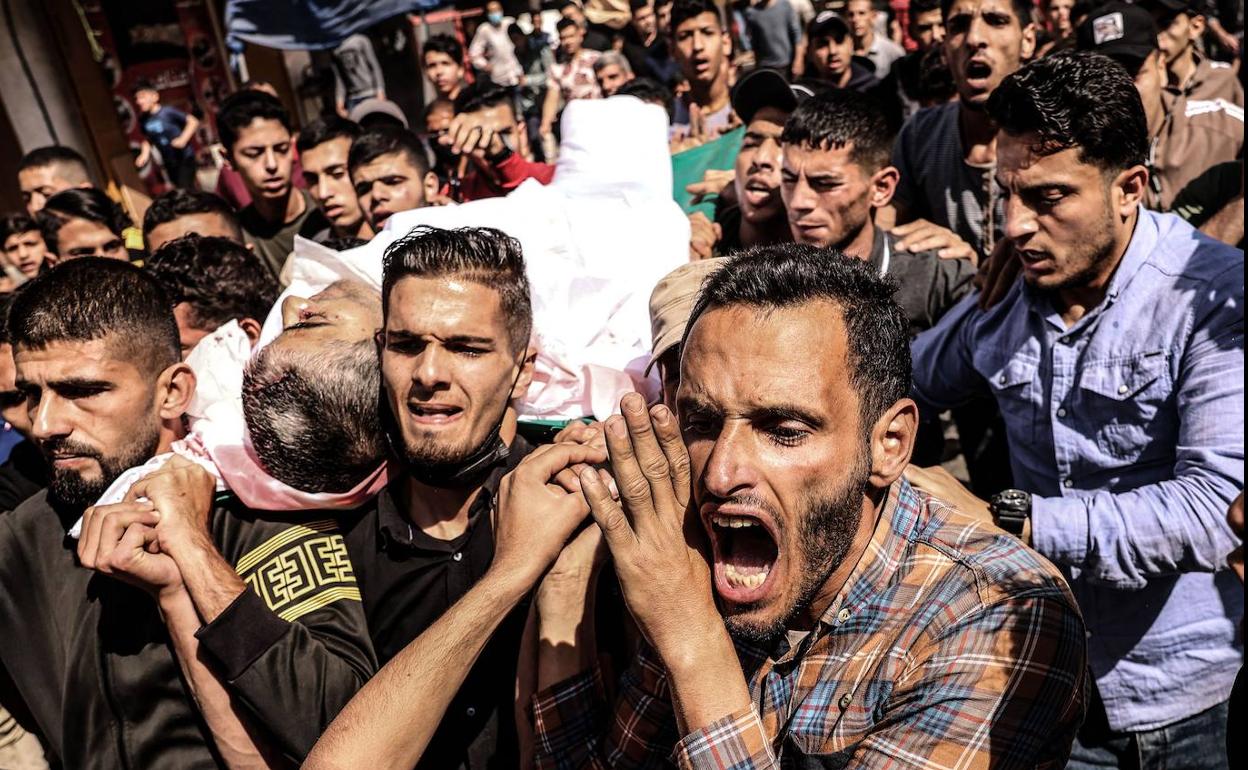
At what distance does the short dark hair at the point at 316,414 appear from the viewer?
2.57m

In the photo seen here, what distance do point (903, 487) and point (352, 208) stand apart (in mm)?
4142

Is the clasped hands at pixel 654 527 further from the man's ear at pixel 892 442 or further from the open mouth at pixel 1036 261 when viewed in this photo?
the open mouth at pixel 1036 261

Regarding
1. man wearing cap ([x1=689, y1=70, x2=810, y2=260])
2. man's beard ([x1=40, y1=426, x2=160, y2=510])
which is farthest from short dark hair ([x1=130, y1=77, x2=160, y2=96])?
man's beard ([x1=40, y1=426, x2=160, y2=510])

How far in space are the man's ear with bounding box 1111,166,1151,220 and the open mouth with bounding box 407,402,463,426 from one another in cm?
183

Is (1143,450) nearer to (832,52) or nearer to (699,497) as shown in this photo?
(699,497)

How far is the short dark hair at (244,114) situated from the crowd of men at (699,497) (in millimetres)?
2437

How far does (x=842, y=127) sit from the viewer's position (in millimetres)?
3416

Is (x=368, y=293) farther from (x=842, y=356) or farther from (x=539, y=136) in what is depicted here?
(x=539, y=136)

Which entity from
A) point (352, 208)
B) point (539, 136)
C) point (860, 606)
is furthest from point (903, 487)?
point (539, 136)

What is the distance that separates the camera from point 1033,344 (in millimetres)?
2572

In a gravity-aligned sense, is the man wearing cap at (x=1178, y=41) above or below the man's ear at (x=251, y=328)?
above

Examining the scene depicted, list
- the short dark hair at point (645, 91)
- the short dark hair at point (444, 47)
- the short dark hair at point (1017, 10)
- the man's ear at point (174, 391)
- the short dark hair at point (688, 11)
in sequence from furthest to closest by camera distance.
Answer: the short dark hair at point (444, 47)
the short dark hair at point (645, 91)
the short dark hair at point (688, 11)
the short dark hair at point (1017, 10)
the man's ear at point (174, 391)

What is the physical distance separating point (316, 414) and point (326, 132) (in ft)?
10.9

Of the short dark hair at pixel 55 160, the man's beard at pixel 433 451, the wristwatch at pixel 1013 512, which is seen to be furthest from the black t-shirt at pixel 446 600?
the short dark hair at pixel 55 160
